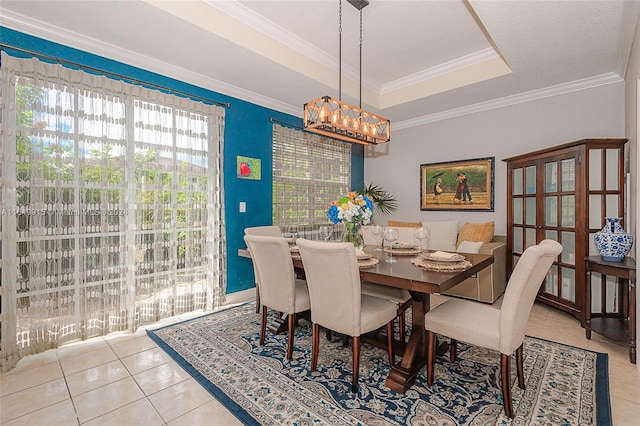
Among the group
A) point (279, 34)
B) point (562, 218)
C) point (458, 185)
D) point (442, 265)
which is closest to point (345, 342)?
point (442, 265)

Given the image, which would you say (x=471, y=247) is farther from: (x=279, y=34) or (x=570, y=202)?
(x=279, y=34)

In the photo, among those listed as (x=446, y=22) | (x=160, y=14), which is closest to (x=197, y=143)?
(x=160, y=14)

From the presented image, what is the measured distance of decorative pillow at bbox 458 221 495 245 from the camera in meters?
3.99


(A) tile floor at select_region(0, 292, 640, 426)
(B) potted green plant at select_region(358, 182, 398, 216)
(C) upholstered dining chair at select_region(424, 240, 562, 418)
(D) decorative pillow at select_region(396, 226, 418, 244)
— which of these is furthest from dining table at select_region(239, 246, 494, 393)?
(B) potted green plant at select_region(358, 182, 398, 216)

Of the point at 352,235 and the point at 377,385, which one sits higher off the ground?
the point at 352,235

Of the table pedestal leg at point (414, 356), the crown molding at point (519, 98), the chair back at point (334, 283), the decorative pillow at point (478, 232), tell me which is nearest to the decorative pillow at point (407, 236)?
the decorative pillow at point (478, 232)

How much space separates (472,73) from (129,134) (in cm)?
379

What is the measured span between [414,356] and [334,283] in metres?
0.76

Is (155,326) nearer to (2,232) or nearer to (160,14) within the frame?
(2,232)

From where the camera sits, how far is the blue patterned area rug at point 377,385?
171 cm

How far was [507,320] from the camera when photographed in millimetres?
1689

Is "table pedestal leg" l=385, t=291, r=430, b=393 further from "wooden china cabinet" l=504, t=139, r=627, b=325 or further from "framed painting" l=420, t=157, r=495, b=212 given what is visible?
"framed painting" l=420, t=157, r=495, b=212

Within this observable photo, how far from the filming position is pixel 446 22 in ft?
9.62

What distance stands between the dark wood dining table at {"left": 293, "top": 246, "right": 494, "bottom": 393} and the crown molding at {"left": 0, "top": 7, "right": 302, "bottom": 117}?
9.19 feet
